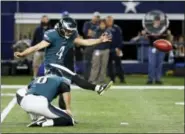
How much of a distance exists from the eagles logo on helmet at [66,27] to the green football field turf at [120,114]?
1331mm

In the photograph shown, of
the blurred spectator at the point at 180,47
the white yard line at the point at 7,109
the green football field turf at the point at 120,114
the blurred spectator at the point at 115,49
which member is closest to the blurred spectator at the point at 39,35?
the blurred spectator at the point at 115,49

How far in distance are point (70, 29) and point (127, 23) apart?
12455mm

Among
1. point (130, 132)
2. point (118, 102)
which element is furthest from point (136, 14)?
point (130, 132)

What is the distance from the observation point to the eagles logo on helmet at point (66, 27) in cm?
948

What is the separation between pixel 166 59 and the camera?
2169cm

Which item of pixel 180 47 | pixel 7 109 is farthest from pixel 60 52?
pixel 180 47

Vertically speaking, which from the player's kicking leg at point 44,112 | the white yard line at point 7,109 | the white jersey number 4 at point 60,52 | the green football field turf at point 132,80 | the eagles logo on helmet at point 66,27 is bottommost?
the green football field turf at point 132,80

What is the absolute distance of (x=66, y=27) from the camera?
9508 mm

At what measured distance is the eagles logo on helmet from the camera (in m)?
9.48

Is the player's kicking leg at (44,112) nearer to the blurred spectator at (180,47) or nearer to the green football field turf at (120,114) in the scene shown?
the green football field turf at (120,114)

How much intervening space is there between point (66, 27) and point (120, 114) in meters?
2.13

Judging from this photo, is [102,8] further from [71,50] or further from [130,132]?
[130,132]

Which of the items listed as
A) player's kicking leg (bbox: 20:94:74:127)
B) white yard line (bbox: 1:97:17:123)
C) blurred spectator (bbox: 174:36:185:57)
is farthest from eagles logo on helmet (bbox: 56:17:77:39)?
blurred spectator (bbox: 174:36:185:57)

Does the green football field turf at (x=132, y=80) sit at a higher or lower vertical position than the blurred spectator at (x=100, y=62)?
lower
